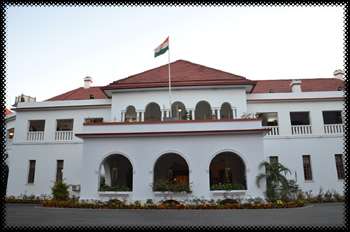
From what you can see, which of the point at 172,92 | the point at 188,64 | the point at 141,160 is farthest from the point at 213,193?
the point at 188,64

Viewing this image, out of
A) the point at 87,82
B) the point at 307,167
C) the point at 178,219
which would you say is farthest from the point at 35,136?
the point at 307,167

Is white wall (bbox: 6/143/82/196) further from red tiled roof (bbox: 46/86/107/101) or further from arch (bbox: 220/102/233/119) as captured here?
arch (bbox: 220/102/233/119)

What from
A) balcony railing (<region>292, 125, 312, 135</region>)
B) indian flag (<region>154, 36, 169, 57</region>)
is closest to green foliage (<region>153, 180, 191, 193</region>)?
indian flag (<region>154, 36, 169, 57</region>)

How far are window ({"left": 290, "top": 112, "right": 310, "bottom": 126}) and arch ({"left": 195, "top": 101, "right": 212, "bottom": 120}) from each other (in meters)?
5.97

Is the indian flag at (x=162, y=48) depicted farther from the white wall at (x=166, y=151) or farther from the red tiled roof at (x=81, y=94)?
the red tiled roof at (x=81, y=94)

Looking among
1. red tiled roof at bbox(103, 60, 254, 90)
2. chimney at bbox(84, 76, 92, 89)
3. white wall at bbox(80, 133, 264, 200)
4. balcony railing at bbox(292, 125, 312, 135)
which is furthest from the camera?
chimney at bbox(84, 76, 92, 89)

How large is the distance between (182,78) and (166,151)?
6166mm

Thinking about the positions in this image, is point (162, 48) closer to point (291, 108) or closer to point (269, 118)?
point (269, 118)

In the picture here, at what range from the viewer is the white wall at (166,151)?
1425cm

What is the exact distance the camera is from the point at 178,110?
19250mm

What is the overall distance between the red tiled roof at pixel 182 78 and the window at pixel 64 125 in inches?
190

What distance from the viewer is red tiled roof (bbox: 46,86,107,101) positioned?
22.6 meters

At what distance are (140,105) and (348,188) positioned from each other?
17.3m

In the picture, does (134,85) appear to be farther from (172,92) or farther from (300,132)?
(300,132)
